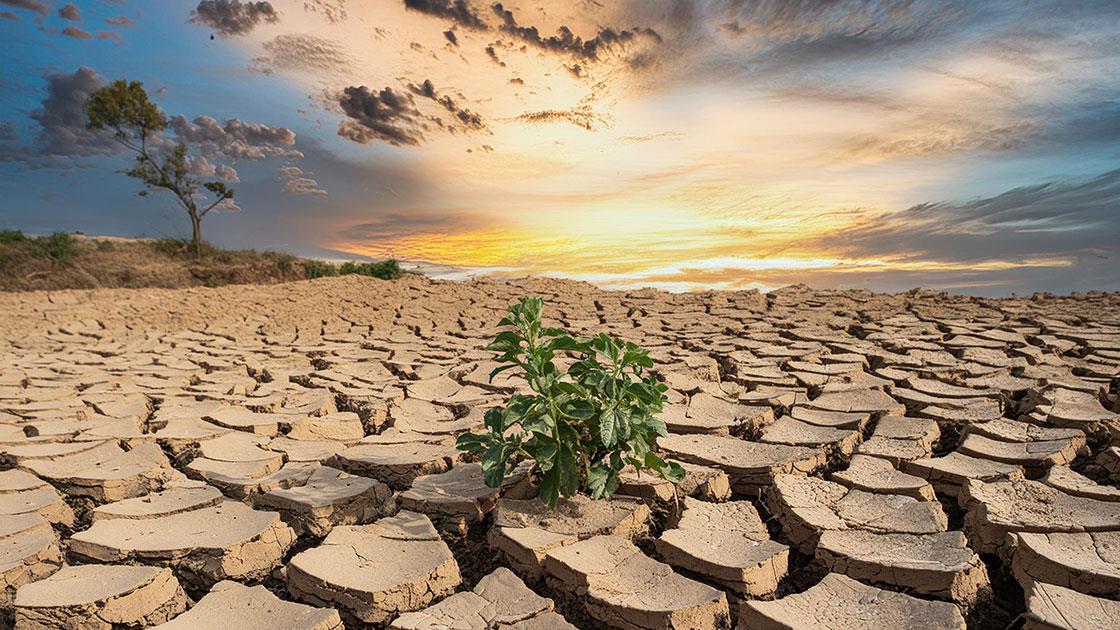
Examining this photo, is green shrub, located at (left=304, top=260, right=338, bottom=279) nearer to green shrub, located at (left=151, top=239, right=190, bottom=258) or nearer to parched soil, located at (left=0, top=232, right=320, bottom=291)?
parched soil, located at (left=0, top=232, right=320, bottom=291)

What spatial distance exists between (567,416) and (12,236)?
17.7m

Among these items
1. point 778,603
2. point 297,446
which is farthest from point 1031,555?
point 297,446

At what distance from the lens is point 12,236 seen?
49.1 ft

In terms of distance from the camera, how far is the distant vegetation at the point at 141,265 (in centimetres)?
1271

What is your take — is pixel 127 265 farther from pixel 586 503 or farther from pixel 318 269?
pixel 586 503

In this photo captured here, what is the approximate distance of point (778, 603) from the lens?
1706 mm

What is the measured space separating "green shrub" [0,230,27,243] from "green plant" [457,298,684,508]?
17.0 m

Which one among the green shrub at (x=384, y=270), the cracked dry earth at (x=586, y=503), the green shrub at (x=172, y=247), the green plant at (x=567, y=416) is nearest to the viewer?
the cracked dry earth at (x=586, y=503)

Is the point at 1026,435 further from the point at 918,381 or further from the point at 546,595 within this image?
the point at 546,595

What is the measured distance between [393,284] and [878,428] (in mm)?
6951

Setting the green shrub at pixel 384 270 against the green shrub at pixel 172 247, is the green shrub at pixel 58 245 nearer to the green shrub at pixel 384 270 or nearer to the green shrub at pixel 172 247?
the green shrub at pixel 172 247

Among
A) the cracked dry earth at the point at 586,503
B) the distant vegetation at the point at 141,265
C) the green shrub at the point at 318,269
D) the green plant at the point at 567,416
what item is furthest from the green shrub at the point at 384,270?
the green plant at the point at 567,416

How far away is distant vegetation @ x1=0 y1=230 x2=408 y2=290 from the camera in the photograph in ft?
41.7

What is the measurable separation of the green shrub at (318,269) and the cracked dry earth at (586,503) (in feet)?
31.0
